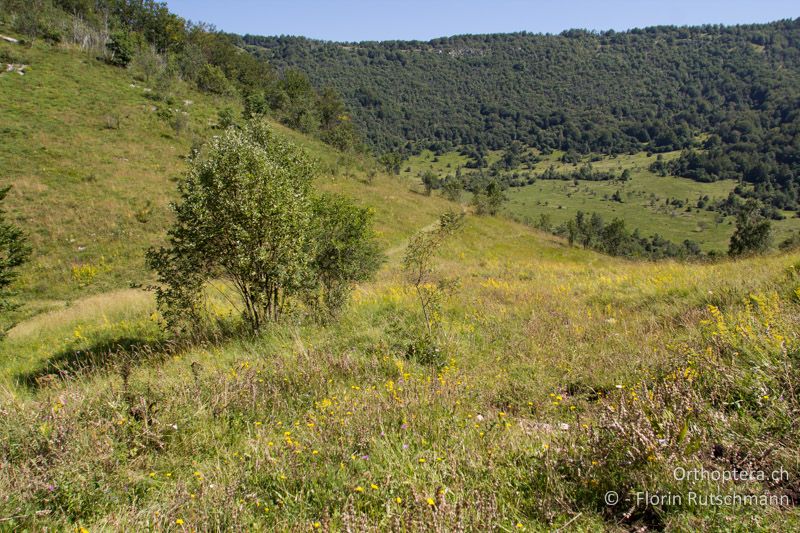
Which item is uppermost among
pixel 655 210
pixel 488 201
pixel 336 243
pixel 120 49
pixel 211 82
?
pixel 120 49

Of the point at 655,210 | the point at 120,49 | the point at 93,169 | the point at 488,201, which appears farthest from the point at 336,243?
the point at 655,210

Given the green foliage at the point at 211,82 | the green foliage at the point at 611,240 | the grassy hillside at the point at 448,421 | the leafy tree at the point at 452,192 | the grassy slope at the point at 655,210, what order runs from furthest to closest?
1. the grassy slope at the point at 655,210
2. the green foliage at the point at 611,240
3. the leafy tree at the point at 452,192
4. the green foliage at the point at 211,82
5. the grassy hillside at the point at 448,421

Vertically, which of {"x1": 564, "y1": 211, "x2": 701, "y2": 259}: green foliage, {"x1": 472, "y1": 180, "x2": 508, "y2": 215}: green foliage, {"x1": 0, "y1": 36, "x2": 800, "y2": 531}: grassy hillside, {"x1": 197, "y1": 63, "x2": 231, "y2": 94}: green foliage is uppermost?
{"x1": 197, "y1": 63, "x2": 231, "y2": 94}: green foliage

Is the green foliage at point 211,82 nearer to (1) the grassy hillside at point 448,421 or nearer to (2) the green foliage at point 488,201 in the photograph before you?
(2) the green foliage at point 488,201

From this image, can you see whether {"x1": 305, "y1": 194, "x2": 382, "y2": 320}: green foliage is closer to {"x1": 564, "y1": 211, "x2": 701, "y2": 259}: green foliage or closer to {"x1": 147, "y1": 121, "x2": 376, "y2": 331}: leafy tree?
{"x1": 147, "y1": 121, "x2": 376, "y2": 331}: leafy tree

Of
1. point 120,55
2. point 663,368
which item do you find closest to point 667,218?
point 120,55

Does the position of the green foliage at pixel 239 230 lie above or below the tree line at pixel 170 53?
below

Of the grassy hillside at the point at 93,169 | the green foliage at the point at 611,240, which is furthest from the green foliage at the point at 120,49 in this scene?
the green foliage at the point at 611,240

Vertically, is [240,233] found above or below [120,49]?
below

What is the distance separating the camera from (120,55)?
52750 millimetres

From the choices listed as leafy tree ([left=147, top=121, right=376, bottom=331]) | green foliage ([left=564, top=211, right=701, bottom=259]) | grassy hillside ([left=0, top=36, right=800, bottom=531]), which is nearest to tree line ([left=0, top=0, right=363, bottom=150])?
green foliage ([left=564, top=211, right=701, bottom=259])

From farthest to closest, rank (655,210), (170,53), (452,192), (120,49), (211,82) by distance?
1. (655,210)
2. (170,53)
3. (452,192)
4. (211,82)
5. (120,49)

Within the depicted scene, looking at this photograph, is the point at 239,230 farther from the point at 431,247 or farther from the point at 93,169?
the point at 93,169

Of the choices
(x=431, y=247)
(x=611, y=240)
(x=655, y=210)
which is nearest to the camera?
(x=431, y=247)
